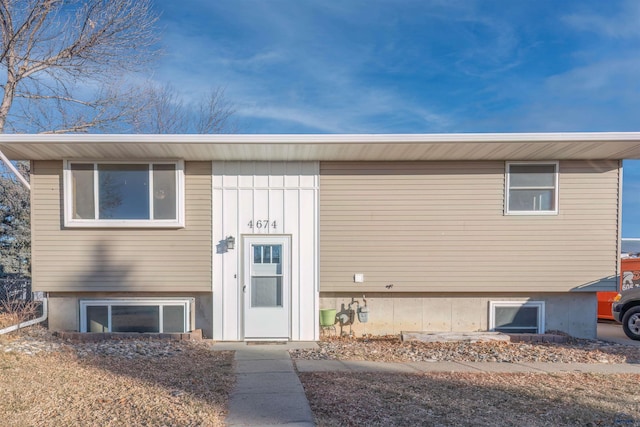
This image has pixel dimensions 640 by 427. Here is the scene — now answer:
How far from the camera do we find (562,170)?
8.18 meters

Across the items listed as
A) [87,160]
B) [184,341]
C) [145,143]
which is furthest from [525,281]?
[87,160]

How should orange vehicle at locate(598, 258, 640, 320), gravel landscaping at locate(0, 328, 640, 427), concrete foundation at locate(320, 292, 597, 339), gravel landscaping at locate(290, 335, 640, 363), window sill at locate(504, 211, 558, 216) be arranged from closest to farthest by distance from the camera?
1. gravel landscaping at locate(0, 328, 640, 427)
2. gravel landscaping at locate(290, 335, 640, 363)
3. window sill at locate(504, 211, 558, 216)
4. concrete foundation at locate(320, 292, 597, 339)
5. orange vehicle at locate(598, 258, 640, 320)

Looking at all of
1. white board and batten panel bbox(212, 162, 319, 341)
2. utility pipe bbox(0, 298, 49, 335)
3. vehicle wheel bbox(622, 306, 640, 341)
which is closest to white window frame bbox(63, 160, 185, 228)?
white board and batten panel bbox(212, 162, 319, 341)

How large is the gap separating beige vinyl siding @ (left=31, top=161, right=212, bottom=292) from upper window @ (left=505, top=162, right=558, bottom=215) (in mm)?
5824

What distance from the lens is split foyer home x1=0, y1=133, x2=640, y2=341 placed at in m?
7.95

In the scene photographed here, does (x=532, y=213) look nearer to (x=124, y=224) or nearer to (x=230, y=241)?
(x=230, y=241)

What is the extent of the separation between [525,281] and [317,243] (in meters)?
3.85

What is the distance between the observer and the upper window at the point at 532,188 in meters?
8.20

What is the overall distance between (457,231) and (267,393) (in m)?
4.87

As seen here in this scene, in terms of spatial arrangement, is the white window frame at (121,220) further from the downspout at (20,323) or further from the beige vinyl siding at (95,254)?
the downspout at (20,323)

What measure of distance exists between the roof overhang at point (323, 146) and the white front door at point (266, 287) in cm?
158

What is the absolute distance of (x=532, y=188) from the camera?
824 cm

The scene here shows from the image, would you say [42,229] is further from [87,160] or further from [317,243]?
[317,243]

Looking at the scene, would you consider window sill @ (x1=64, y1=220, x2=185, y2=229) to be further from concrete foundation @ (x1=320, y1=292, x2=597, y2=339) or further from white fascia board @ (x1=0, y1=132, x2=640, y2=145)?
concrete foundation @ (x1=320, y1=292, x2=597, y2=339)
